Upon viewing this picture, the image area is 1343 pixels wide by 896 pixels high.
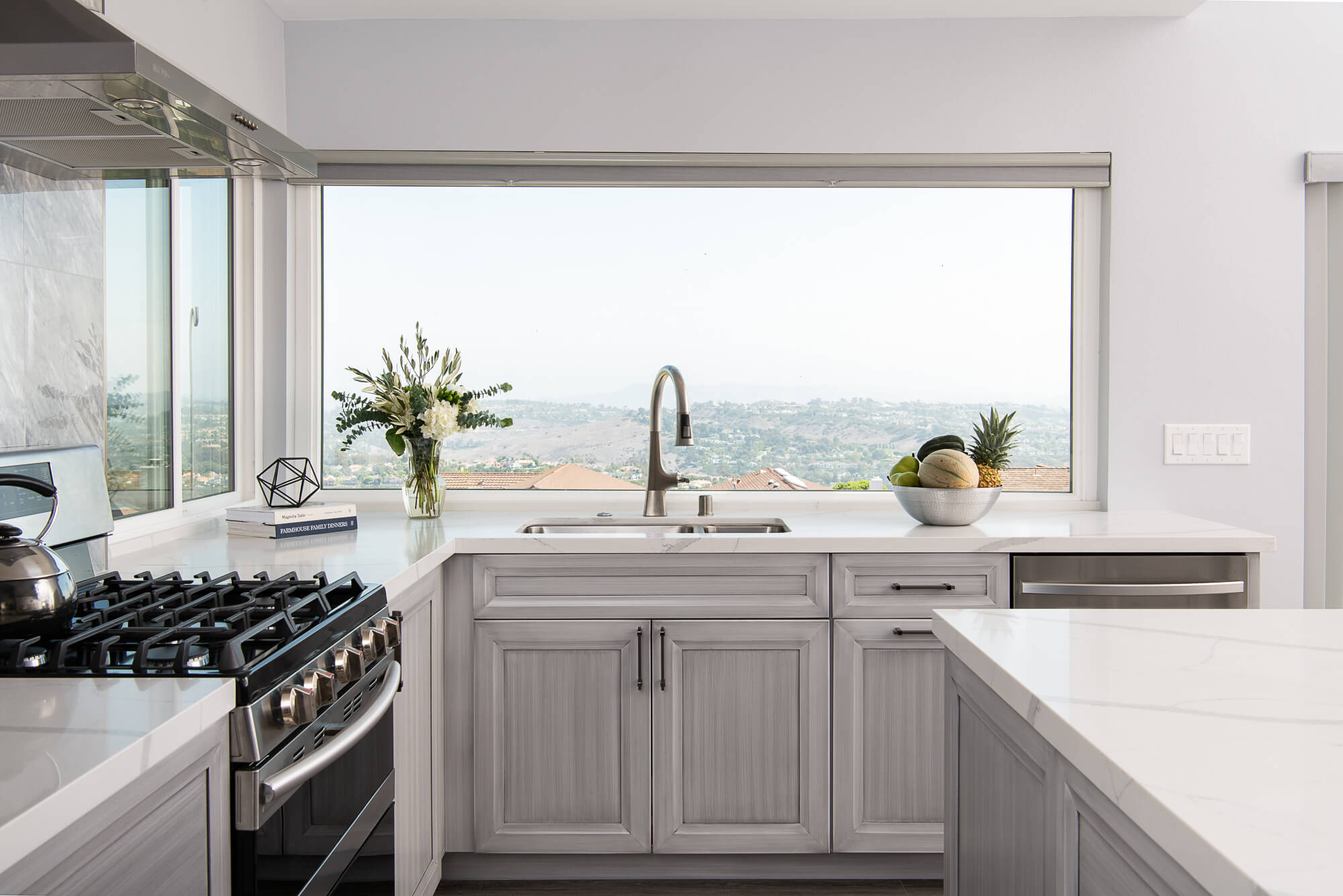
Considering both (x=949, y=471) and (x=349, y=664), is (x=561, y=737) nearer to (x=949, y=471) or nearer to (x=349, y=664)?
(x=349, y=664)

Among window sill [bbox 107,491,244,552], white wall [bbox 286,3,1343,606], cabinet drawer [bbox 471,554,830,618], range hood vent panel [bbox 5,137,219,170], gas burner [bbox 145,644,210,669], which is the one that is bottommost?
cabinet drawer [bbox 471,554,830,618]

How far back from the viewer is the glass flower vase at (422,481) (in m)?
2.44

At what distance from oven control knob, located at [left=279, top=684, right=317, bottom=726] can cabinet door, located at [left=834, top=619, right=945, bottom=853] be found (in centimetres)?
136

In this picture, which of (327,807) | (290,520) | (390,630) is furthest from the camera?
(290,520)

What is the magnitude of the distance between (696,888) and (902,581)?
95cm

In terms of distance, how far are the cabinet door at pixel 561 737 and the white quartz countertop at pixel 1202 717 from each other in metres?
1.02

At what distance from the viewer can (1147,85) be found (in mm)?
2615

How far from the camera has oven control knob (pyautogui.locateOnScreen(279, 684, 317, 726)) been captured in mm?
1080

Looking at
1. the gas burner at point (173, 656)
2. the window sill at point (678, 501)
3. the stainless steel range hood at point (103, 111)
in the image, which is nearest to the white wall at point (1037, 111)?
the window sill at point (678, 501)

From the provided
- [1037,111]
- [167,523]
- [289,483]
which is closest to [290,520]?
[289,483]

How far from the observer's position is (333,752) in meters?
1.19

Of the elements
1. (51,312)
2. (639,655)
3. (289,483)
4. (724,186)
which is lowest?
(639,655)

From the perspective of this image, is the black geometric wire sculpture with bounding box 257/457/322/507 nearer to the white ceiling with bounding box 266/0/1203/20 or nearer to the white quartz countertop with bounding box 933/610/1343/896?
the white ceiling with bounding box 266/0/1203/20

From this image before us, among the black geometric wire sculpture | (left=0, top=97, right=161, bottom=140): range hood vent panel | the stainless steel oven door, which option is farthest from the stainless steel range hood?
the stainless steel oven door
